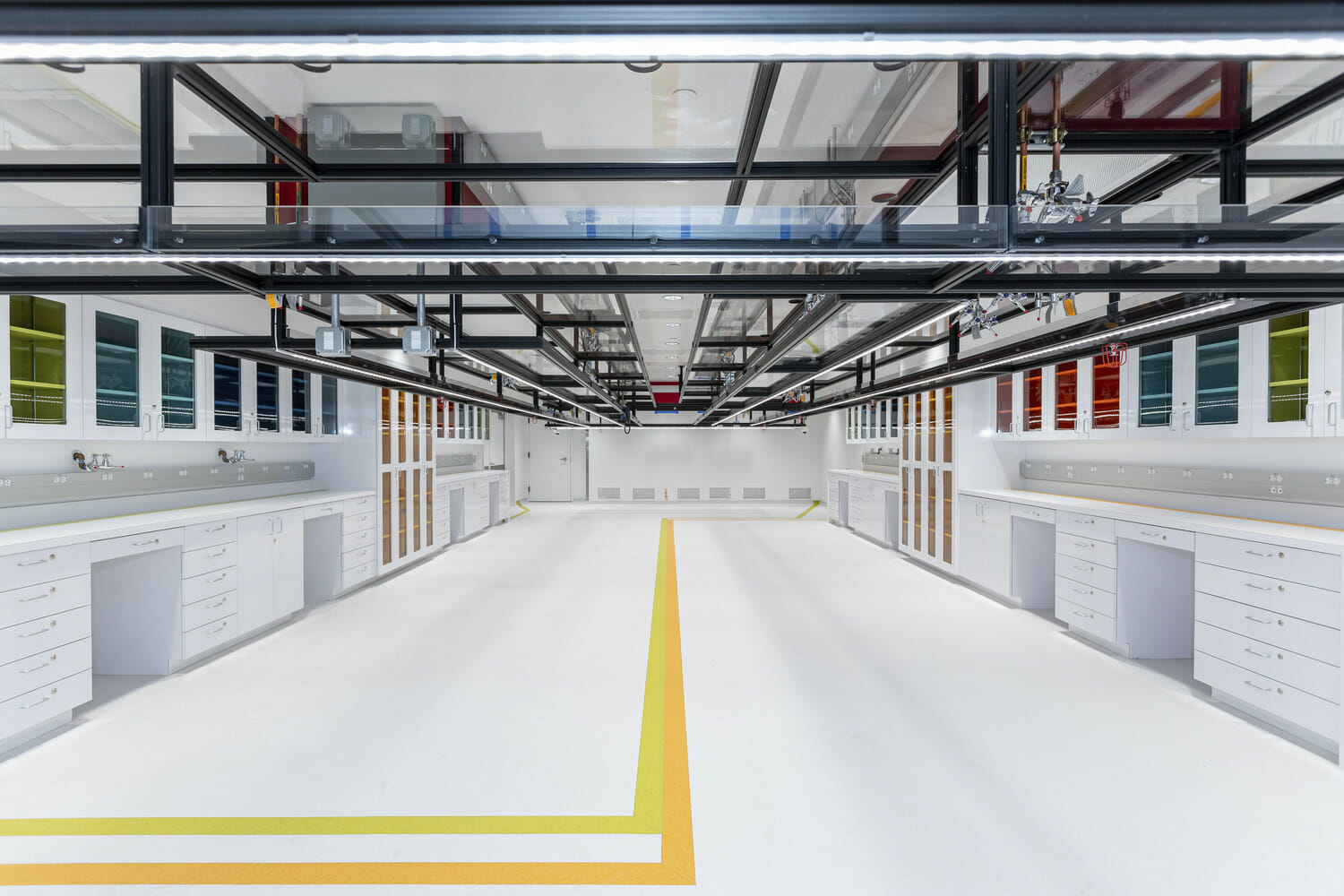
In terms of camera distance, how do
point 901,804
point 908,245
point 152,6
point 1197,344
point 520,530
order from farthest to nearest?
point 520,530
point 1197,344
point 901,804
point 908,245
point 152,6

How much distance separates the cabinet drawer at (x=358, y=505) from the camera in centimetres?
720

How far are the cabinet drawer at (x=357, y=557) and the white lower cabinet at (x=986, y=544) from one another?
7.47 metres

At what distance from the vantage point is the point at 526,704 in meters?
4.05

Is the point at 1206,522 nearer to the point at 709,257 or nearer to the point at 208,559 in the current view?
the point at 709,257

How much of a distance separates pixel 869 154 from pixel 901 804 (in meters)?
3.15

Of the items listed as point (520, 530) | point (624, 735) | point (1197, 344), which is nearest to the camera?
point (624, 735)

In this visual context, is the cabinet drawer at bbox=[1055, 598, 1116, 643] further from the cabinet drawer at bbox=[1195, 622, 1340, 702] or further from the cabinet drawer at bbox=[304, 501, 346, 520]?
→ the cabinet drawer at bbox=[304, 501, 346, 520]

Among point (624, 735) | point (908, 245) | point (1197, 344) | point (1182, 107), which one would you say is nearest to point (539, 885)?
point (624, 735)

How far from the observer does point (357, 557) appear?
733 cm

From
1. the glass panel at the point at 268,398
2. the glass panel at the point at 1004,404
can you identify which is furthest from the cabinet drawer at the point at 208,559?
the glass panel at the point at 1004,404

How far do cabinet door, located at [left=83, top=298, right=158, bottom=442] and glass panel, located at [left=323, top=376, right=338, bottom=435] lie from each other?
2.56m

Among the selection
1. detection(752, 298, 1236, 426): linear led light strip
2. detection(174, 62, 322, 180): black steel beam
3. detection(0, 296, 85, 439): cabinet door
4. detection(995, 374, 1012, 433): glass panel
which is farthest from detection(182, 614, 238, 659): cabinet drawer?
detection(995, 374, 1012, 433): glass panel

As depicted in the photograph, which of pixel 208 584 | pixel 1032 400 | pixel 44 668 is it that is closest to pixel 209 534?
pixel 208 584

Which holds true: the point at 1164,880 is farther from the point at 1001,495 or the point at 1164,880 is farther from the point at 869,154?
the point at 1001,495
